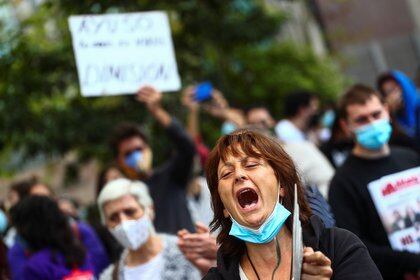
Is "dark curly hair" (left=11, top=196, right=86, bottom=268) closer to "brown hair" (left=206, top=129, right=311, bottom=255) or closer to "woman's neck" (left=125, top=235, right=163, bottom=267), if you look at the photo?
"woman's neck" (left=125, top=235, right=163, bottom=267)

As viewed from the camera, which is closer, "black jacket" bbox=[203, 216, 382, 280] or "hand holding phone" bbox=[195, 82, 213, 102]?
"black jacket" bbox=[203, 216, 382, 280]

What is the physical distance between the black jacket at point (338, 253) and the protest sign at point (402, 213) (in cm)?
135

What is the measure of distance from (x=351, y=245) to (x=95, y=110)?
575cm

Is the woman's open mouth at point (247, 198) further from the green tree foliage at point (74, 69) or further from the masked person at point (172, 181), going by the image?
the green tree foliage at point (74, 69)

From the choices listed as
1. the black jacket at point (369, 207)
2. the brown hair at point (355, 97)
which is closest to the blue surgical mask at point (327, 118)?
the brown hair at point (355, 97)

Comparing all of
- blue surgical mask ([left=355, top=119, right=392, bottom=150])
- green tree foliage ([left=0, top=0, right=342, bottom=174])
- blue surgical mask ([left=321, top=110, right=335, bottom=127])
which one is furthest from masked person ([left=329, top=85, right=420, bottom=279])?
blue surgical mask ([left=321, top=110, right=335, bottom=127])

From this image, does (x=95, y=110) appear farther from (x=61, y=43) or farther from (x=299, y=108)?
(x=299, y=108)

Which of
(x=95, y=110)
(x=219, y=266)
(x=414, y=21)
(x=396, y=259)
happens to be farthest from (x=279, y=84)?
(x=414, y=21)

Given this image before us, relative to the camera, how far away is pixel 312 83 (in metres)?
12.8

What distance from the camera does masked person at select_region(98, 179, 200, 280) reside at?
14.0 feet

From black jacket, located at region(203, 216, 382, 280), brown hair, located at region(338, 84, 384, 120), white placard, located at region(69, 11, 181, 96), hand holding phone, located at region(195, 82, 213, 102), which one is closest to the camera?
black jacket, located at region(203, 216, 382, 280)

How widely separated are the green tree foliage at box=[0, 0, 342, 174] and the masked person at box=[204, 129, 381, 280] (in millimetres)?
3606

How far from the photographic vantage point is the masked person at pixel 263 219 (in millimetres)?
2818

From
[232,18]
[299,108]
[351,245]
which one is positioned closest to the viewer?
[351,245]
